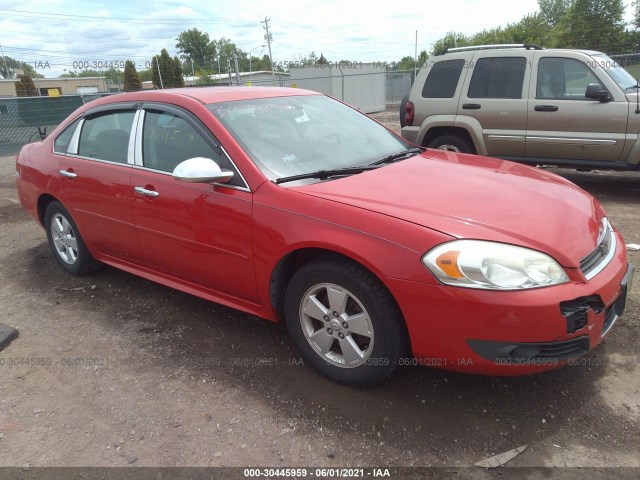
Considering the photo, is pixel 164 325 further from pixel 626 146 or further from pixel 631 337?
pixel 626 146

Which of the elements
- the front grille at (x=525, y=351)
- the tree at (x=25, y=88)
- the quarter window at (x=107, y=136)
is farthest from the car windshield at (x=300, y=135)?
the tree at (x=25, y=88)

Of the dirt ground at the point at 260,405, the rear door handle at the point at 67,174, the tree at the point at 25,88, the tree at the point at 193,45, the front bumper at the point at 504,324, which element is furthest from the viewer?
the tree at the point at 193,45

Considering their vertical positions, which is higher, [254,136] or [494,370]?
[254,136]

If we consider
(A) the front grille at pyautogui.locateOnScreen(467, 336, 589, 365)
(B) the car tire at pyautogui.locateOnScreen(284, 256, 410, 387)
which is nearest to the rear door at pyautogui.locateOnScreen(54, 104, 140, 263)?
(B) the car tire at pyautogui.locateOnScreen(284, 256, 410, 387)

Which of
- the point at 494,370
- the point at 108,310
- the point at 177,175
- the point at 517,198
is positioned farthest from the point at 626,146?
the point at 108,310

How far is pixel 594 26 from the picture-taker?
48.6m

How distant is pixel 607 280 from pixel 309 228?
59.1 inches

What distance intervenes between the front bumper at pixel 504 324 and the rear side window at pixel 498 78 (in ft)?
16.7

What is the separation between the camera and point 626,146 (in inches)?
240

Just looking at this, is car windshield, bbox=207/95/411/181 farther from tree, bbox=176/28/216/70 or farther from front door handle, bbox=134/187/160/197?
tree, bbox=176/28/216/70

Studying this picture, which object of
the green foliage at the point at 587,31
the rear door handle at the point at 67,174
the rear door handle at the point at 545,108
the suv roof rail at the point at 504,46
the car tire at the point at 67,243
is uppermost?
the green foliage at the point at 587,31

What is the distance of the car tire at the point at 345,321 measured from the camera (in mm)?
2412

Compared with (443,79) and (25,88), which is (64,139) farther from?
(25,88)

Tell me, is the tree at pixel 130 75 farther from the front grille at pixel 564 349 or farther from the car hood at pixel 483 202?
the front grille at pixel 564 349
